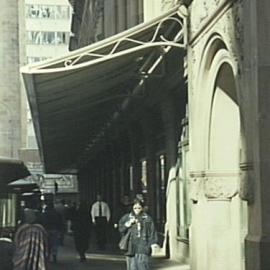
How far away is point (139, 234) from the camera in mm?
14977

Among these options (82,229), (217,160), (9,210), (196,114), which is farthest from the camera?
(9,210)

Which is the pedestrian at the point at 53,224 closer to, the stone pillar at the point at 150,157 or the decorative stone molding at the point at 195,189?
the stone pillar at the point at 150,157

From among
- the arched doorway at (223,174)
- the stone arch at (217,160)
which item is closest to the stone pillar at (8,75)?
the stone arch at (217,160)

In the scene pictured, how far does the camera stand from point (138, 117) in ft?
98.5

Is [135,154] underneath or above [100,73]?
underneath

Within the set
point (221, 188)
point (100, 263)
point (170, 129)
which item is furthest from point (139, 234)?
point (170, 129)

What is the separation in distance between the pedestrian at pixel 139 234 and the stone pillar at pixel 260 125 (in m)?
2.53

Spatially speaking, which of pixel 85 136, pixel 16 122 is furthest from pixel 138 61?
pixel 16 122

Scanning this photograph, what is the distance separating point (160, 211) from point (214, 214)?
1015 cm

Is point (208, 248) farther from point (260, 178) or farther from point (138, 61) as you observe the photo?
point (138, 61)

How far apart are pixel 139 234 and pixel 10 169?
534 centimetres

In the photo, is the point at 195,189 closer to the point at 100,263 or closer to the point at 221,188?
the point at 221,188

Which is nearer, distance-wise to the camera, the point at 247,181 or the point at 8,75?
the point at 247,181

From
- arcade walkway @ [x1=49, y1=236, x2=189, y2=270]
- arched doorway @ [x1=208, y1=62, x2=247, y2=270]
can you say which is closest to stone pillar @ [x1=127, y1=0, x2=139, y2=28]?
arcade walkway @ [x1=49, y1=236, x2=189, y2=270]
